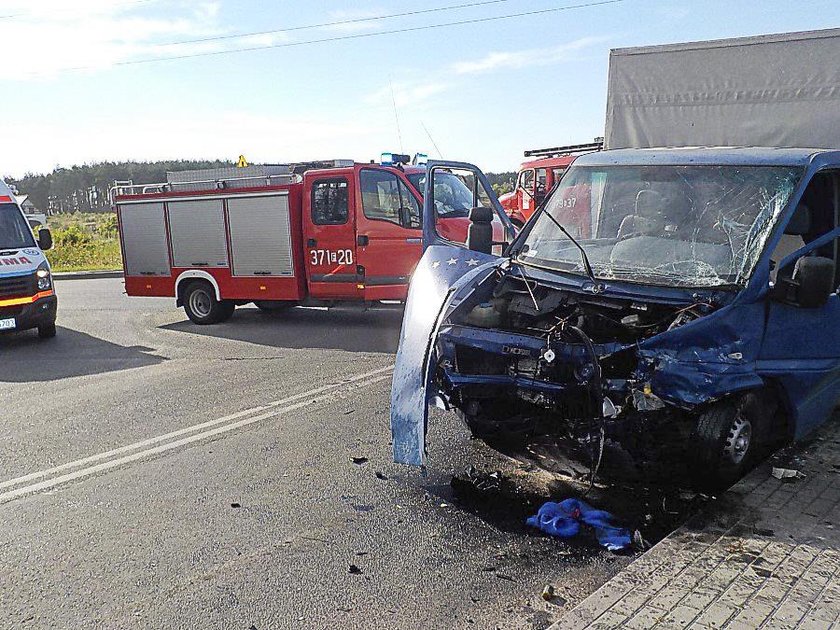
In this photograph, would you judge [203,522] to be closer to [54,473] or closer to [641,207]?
[54,473]

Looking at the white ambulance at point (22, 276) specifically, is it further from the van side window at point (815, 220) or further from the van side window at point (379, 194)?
the van side window at point (815, 220)


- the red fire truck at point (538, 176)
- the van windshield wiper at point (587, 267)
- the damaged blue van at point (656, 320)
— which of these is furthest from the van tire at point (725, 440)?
the red fire truck at point (538, 176)

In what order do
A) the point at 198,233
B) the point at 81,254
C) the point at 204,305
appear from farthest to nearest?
1. the point at 81,254
2. the point at 204,305
3. the point at 198,233

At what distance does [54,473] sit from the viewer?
543cm

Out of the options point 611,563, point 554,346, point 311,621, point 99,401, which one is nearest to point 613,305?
point 554,346

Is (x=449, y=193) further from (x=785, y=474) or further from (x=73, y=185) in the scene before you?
(x=73, y=185)

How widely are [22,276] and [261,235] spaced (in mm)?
3534

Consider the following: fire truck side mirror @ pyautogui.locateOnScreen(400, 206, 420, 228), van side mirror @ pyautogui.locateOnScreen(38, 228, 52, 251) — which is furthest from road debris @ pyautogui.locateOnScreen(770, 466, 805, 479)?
van side mirror @ pyautogui.locateOnScreen(38, 228, 52, 251)

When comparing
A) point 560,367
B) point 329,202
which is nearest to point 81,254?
point 329,202

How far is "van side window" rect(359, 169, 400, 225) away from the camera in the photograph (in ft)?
36.3

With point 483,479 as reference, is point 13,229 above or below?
above

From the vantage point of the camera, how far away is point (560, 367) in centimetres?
426

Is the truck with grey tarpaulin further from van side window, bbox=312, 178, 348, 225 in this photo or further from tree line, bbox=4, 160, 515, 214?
tree line, bbox=4, 160, 515, 214

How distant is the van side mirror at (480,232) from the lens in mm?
6246
